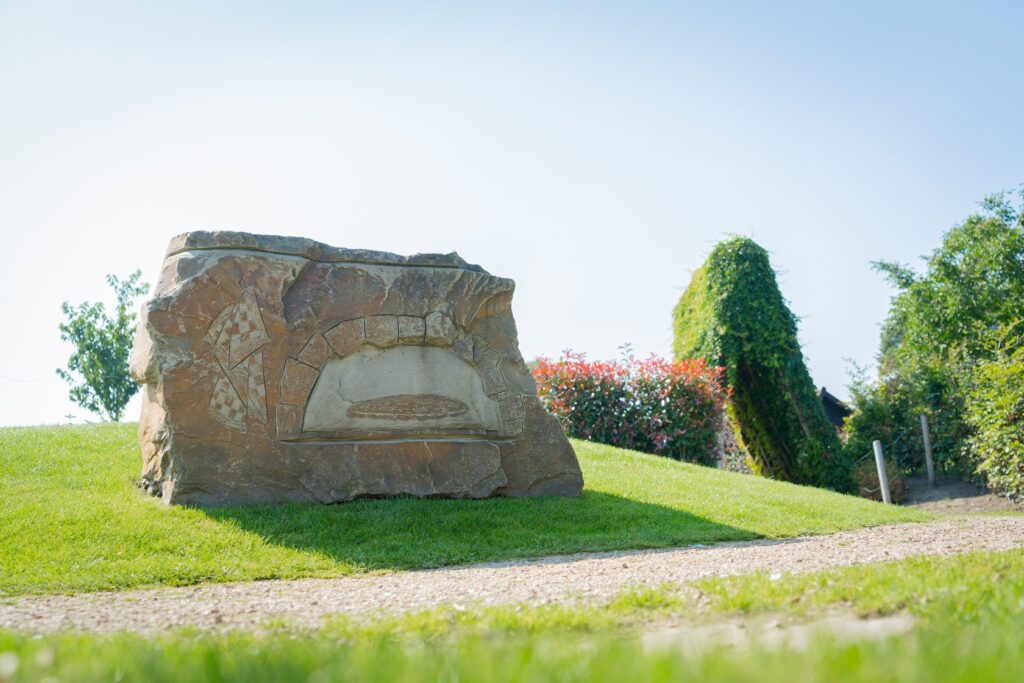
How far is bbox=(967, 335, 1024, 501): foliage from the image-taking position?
13.3 metres

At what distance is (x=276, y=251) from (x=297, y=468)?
2.24 m

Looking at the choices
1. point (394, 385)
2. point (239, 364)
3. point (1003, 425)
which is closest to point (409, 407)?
point (394, 385)

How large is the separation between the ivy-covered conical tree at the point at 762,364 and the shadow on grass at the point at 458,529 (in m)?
9.61

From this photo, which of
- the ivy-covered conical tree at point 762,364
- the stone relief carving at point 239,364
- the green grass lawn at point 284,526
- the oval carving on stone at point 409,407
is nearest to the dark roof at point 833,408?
the ivy-covered conical tree at point 762,364

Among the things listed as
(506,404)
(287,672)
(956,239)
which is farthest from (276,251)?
→ (956,239)

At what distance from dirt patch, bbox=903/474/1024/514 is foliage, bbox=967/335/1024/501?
0.89ft

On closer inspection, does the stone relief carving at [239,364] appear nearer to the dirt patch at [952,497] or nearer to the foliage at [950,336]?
the dirt patch at [952,497]

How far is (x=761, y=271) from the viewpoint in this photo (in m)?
18.5

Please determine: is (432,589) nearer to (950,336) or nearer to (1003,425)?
(1003,425)

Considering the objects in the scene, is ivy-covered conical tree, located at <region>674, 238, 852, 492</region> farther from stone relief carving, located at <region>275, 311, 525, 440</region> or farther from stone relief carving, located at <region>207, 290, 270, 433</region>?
stone relief carving, located at <region>207, 290, 270, 433</region>

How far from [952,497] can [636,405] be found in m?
5.95

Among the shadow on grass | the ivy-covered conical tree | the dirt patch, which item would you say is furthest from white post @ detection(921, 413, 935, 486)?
the shadow on grass

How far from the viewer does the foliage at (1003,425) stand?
43.8 feet

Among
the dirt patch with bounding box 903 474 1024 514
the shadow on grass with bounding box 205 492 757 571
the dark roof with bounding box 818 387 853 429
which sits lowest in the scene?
the dirt patch with bounding box 903 474 1024 514
